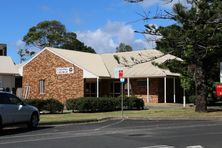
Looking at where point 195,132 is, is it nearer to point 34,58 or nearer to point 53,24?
point 34,58

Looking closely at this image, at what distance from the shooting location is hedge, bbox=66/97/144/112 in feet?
109

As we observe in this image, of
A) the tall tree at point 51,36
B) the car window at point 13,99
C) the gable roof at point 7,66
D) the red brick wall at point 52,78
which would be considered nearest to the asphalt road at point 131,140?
the car window at point 13,99

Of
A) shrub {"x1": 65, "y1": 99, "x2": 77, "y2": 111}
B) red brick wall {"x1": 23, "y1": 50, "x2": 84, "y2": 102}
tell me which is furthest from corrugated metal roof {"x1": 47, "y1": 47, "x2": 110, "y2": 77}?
shrub {"x1": 65, "y1": 99, "x2": 77, "y2": 111}

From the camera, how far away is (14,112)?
66.9 ft

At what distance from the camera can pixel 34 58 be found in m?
51.8

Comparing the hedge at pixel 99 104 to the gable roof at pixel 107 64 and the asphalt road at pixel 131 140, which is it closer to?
the gable roof at pixel 107 64

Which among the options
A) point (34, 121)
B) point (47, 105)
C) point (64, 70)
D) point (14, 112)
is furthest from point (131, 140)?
point (64, 70)

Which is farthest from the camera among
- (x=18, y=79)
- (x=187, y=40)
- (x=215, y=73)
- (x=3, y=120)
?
(x=18, y=79)

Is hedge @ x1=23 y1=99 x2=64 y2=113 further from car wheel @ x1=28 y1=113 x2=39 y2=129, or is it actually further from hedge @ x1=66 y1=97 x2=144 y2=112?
car wheel @ x1=28 y1=113 x2=39 y2=129

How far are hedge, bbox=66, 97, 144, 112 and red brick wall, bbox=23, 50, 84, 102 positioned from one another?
12617 mm

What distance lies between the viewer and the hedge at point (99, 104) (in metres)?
33.1

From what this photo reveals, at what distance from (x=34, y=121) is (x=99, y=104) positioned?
12195 mm

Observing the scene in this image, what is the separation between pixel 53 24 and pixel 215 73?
61043 mm

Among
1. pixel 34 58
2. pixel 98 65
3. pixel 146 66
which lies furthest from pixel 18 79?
pixel 146 66
